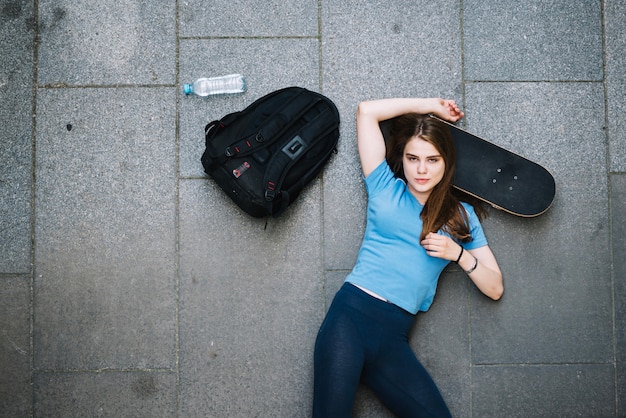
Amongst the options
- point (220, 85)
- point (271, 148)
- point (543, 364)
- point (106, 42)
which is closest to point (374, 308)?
point (271, 148)

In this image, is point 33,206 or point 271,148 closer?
point 271,148

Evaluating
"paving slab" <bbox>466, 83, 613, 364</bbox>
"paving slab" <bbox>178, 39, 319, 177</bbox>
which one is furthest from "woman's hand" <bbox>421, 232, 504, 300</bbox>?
"paving slab" <bbox>178, 39, 319, 177</bbox>

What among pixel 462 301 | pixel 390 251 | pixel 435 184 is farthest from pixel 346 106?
pixel 462 301

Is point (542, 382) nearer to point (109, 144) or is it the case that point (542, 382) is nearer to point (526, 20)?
point (526, 20)

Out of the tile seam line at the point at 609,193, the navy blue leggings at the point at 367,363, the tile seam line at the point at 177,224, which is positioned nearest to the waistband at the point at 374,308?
the navy blue leggings at the point at 367,363

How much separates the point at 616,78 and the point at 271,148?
6.35 ft

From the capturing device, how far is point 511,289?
266 centimetres

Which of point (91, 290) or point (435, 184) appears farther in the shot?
point (91, 290)

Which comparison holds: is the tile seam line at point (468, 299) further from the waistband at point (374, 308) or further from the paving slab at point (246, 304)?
the paving slab at point (246, 304)

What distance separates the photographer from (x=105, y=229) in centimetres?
263

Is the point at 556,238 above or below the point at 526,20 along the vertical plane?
below

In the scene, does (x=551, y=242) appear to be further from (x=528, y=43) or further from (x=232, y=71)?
(x=232, y=71)

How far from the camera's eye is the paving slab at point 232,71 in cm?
263

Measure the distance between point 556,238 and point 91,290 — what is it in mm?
2508
